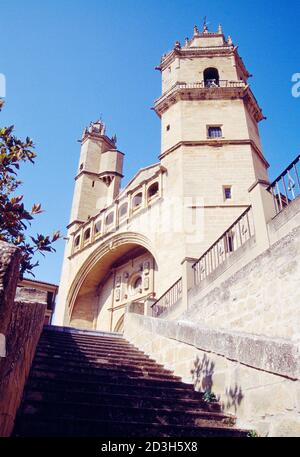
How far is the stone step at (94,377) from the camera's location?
4573 millimetres

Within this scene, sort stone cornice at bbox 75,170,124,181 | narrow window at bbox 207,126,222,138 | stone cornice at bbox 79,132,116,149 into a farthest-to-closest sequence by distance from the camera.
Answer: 1. stone cornice at bbox 79,132,116,149
2. stone cornice at bbox 75,170,124,181
3. narrow window at bbox 207,126,222,138

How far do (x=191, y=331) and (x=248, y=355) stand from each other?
1595 millimetres

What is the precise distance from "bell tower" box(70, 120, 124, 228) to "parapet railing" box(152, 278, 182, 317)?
1390cm

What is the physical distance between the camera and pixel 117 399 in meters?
4.18

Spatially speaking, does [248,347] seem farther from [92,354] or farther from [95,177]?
[95,177]

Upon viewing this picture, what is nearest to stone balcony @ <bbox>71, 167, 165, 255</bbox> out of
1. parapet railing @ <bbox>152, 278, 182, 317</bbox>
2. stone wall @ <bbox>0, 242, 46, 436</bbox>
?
parapet railing @ <bbox>152, 278, 182, 317</bbox>

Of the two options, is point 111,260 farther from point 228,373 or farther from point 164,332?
point 228,373

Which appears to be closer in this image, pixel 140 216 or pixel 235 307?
pixel 235 307

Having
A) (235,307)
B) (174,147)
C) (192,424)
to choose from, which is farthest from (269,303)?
(174,147)

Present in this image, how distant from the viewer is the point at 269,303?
6020 mm

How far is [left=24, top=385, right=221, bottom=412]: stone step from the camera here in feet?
12.7

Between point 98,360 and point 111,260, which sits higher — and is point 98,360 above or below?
below

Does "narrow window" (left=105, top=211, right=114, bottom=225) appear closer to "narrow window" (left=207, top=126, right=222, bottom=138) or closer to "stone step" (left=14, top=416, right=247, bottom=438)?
"narrow window" (left=207, top=126, right=222, bottom=138)
